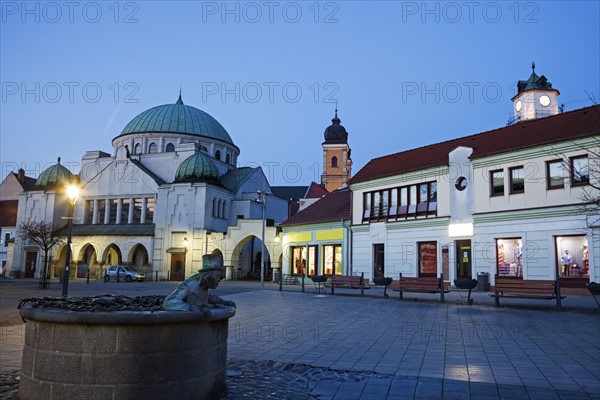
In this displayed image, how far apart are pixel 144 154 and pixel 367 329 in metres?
47.0

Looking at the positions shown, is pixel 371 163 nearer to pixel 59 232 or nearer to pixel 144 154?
pixel 144 154

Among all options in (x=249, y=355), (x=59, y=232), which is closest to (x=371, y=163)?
(x=249, y=355)

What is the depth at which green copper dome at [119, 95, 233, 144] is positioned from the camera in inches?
2221

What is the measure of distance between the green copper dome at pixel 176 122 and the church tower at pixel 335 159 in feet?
58.2

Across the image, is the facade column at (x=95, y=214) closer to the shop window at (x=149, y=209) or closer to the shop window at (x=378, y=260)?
the shop window at (x=149, y=209)

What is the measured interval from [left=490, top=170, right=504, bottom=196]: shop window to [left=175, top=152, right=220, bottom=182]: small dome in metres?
29.4

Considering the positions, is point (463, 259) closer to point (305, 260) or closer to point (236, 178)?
point (305, 260)

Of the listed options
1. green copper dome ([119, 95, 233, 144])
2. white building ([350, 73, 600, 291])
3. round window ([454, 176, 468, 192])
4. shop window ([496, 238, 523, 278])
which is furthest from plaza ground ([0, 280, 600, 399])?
green copper dome ([119, 95, 233, 144])

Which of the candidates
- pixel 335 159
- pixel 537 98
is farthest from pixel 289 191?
pixel 537 98

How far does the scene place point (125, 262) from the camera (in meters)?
48.4

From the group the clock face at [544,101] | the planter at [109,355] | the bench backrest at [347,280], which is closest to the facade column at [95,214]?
the bench backrest at [347,280]

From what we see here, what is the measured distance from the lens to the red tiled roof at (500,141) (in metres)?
22.1

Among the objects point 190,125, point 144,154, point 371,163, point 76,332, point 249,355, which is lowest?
point 249,355

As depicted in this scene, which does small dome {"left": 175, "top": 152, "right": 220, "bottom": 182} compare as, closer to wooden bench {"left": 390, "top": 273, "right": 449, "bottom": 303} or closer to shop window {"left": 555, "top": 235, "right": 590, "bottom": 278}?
wooden bench {"left": 390, "top": 273, "right": 449, "bottom": 303}
